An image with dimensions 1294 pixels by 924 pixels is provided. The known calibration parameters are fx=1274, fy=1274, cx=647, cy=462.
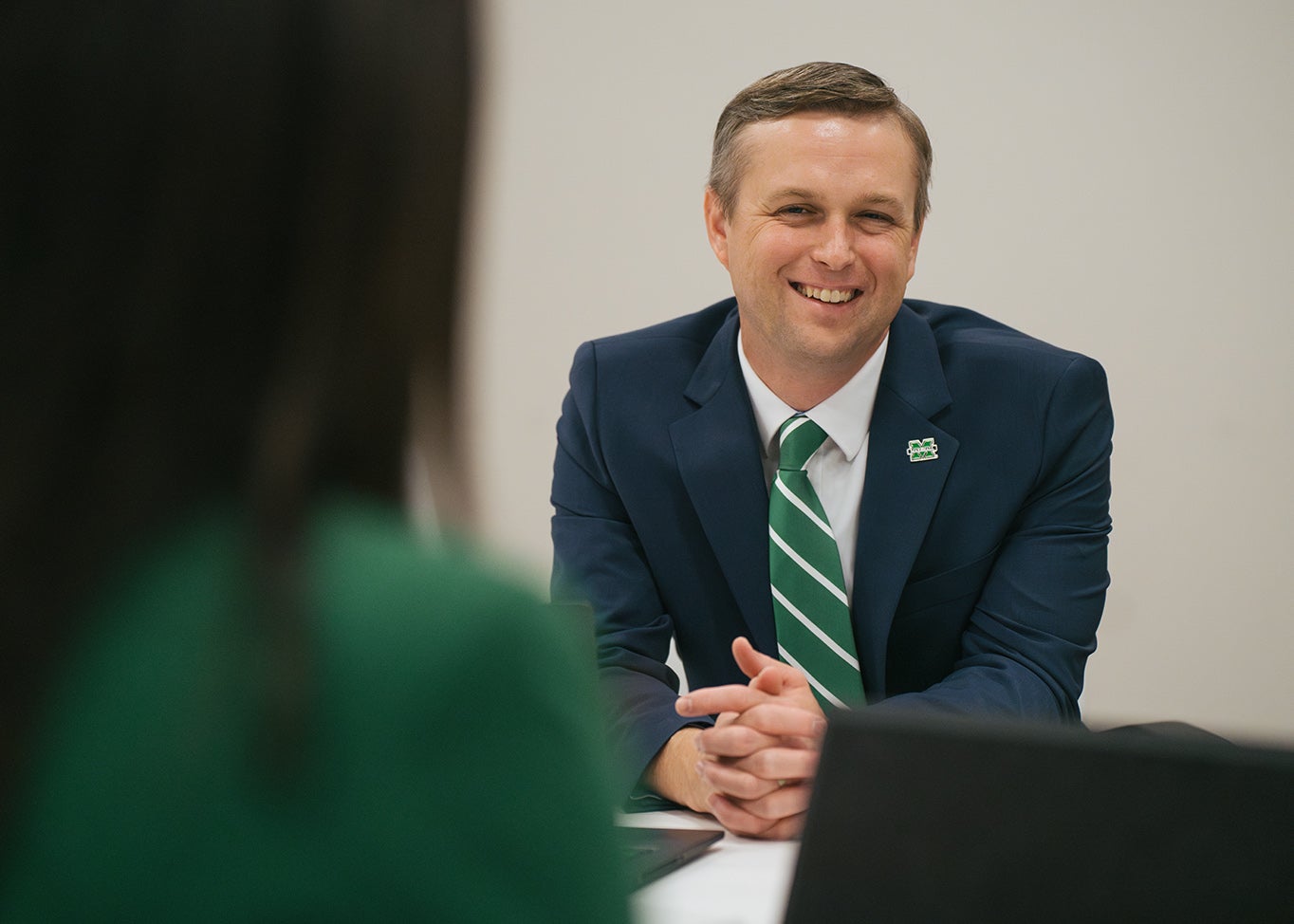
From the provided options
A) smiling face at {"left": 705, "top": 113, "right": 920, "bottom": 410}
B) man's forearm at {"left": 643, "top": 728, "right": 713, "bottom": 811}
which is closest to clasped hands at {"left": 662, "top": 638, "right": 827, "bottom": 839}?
man's forearm at {"left": 643, "top": 728, "right": 713, "bottom": 811}

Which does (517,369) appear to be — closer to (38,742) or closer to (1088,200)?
(1088,200)

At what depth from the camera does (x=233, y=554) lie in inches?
18.8

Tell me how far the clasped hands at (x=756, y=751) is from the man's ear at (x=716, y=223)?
2.99ft

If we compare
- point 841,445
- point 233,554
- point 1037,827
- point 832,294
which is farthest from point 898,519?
point 233,554

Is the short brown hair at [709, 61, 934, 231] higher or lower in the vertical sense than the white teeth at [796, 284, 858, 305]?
higher

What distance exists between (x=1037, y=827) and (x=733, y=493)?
1212 mm

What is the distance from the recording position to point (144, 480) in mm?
481

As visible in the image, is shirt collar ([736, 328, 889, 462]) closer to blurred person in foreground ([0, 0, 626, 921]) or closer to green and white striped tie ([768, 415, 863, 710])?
green and white striped tie ([768, 415, 863, 710])

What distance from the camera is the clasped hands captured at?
1.31 m

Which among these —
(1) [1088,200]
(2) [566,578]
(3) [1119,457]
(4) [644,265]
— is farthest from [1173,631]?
(2) [566,578]

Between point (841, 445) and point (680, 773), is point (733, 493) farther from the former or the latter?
point (680, 773)

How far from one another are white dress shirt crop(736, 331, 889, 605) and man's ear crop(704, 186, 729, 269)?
0.99 ft

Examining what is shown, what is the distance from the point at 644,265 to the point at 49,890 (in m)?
3.01

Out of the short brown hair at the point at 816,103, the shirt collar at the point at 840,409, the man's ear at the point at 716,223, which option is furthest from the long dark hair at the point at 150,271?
the man's ear at the point at 716,223
